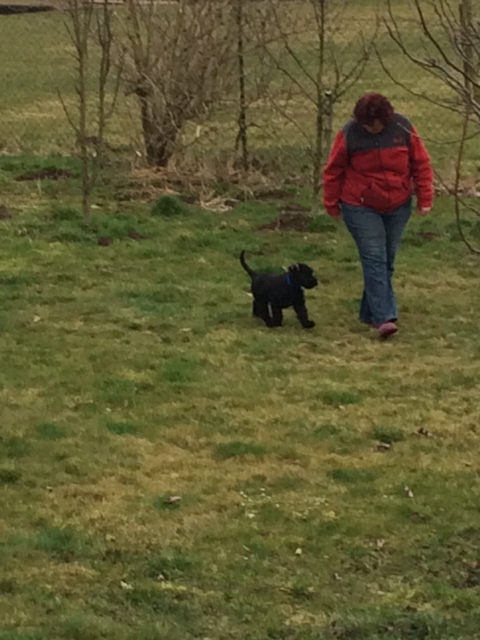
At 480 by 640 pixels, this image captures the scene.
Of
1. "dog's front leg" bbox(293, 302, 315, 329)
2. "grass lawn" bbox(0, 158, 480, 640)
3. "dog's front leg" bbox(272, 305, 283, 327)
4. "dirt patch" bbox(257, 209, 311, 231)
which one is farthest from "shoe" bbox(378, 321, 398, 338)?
"dirt patch" bbox(257, 209, 311, 231)

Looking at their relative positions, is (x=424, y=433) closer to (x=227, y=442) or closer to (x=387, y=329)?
(x=227, y=442)

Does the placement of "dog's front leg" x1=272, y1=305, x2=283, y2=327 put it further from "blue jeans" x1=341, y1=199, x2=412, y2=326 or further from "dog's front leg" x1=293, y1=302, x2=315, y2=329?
"blue jeans" x1=341, y1=199, x2=412, y2=326

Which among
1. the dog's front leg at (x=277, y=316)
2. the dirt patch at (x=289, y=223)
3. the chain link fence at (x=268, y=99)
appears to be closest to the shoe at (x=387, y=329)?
the dog's front leg at (x=277, y=316)

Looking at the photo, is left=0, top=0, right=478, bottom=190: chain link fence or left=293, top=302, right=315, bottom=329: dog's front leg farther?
left=0, top=0, right=478, bottom=190: chain link fence

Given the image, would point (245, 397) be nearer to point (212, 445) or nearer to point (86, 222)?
point (212, 445)

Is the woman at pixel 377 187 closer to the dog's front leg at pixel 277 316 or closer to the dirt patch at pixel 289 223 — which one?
the dog's front leg at pixel 277 316

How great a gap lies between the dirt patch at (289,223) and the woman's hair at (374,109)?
3549 millimetres

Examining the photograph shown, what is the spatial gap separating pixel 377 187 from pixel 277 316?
1.13 metres

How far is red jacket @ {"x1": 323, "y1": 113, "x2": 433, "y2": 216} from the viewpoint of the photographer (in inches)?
315

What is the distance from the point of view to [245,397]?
7.02 meters

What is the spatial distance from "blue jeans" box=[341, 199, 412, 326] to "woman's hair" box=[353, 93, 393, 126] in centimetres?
66

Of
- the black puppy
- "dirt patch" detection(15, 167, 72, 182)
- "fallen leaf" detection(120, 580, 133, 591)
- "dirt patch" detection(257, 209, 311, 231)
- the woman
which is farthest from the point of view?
"dirt patch" detection(15, 167, 72, 182)

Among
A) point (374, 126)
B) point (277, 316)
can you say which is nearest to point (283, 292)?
point (277, 316)

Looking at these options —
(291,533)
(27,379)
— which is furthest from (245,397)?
(291,533)
